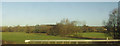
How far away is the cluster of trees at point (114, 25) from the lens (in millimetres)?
7746

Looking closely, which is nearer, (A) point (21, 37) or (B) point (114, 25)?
(B) point (114, 25)

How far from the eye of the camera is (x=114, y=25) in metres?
7.85

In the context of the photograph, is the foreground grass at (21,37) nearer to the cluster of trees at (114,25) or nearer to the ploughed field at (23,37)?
the ploughed field at (23,37)

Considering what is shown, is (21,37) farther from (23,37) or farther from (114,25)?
(114,25)

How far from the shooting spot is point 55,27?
8.03 metres

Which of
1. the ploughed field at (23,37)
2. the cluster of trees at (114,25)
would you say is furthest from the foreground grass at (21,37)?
the cluster of trees at (114,25)

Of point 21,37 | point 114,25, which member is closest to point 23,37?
point 21,37

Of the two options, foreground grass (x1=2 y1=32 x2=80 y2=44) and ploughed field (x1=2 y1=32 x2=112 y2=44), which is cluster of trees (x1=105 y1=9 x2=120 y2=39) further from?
foreground grass (x1=2 y1=32 x2=80 y2=44)

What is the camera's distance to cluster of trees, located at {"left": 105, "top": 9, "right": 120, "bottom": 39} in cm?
775

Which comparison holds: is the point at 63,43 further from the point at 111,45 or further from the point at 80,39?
the point at 111,45

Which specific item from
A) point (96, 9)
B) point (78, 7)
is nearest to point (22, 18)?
point (78, 7)

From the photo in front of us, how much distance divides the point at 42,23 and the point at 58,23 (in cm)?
74

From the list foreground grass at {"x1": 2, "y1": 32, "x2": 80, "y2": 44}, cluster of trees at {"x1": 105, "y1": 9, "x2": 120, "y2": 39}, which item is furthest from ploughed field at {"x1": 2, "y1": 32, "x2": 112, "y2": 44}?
cluster of trees at {"x1": 105, "y1": 9, "x2": 120, "y2": 39}

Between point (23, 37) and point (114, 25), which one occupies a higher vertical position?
point (114, 25)
